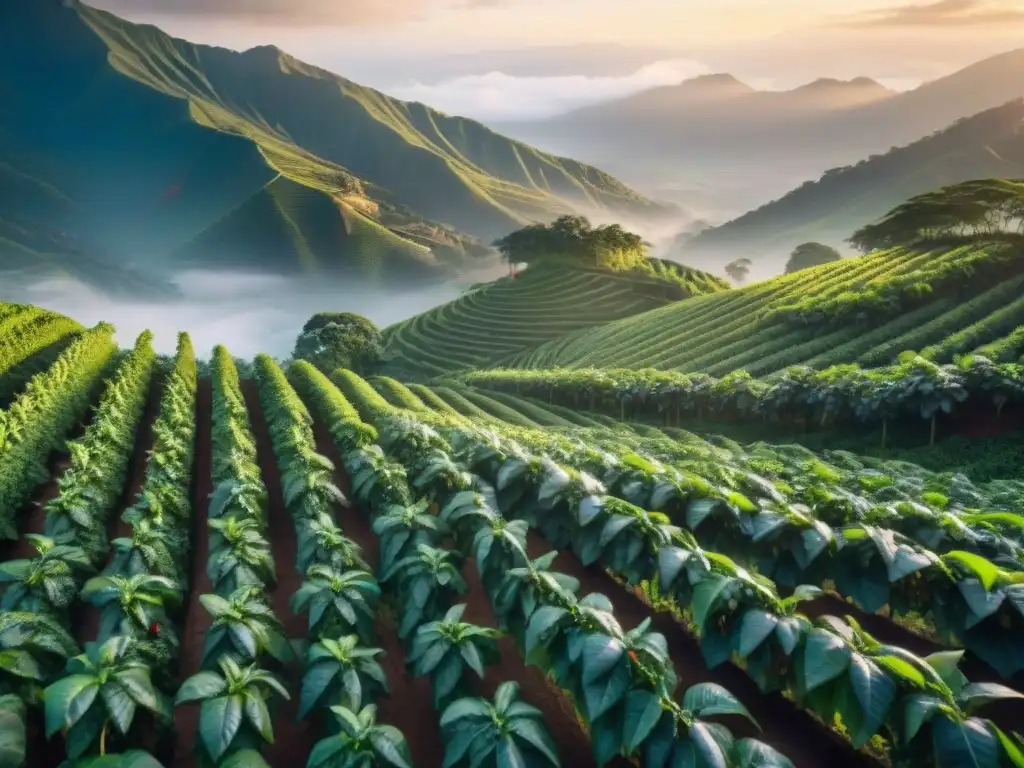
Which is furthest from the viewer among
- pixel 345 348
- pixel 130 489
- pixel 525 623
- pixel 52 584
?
pixel 345 348

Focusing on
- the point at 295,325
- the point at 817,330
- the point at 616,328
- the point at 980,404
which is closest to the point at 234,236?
the point at 295,325

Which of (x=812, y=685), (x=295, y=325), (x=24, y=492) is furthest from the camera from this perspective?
(x=295, y=325)

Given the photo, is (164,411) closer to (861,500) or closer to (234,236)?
(861,500)

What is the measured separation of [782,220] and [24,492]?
205m

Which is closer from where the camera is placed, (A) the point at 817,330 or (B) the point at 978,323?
(B) the point at 978,323

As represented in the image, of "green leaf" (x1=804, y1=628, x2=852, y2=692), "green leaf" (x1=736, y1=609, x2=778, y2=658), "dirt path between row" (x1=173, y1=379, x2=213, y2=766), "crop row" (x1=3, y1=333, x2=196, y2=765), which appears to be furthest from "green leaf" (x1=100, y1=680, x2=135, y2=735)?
"green leaf" (x1=804, y1=628, x2=852, y2=692)

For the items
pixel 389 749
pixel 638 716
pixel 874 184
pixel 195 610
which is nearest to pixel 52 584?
pixel 195 610

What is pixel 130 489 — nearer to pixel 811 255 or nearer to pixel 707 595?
pixel 707 595

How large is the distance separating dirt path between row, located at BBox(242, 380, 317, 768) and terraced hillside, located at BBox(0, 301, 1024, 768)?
24 millimetres

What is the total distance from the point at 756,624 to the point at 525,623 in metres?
1.86

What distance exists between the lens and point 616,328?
46.0 m

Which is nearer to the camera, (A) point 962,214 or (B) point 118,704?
(B) point 118,704

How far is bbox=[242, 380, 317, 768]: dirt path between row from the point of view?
198 inches

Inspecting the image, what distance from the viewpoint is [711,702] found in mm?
4008
